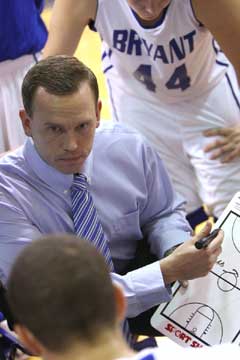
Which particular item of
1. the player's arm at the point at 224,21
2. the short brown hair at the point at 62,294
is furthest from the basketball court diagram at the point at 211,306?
the short brown hair at the point at 62,294

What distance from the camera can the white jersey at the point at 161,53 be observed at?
2.39 m

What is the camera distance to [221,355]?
1185mm

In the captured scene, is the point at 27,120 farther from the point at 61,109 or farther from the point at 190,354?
the point at 190,354

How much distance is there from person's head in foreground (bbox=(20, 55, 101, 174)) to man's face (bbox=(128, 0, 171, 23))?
41 cm

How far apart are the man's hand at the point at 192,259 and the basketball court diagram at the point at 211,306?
0.05 meters

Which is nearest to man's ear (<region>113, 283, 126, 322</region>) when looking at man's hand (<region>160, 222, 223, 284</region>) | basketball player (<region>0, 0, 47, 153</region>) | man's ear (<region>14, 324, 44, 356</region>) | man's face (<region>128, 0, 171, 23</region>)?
man's ear (<region>14, 324, 44, 356</region>)

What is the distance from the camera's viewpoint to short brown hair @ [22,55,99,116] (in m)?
1.84

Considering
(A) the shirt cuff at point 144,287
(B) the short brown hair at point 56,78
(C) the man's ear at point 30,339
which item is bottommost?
(A) the shirt cuff at point 144,287

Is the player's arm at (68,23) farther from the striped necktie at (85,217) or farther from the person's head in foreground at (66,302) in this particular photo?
the person's head in foreground at (66,302)

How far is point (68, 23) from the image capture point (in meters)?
2.50

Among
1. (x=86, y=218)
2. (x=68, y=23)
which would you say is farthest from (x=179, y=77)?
(x=86, y=218)

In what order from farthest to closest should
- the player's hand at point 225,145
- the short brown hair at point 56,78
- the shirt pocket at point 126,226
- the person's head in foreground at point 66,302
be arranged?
the player's hand at point 225,145
the shirt pocket at point 126,226
the short brown hair at point 56,78
the person's head in foreground at point 66,302

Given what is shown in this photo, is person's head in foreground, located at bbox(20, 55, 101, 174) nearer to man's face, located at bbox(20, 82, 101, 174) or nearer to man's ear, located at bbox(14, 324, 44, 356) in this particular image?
man's face, located at bbox(20, 82, 101, 174)

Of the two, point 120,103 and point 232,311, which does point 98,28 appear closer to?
point 120,103
